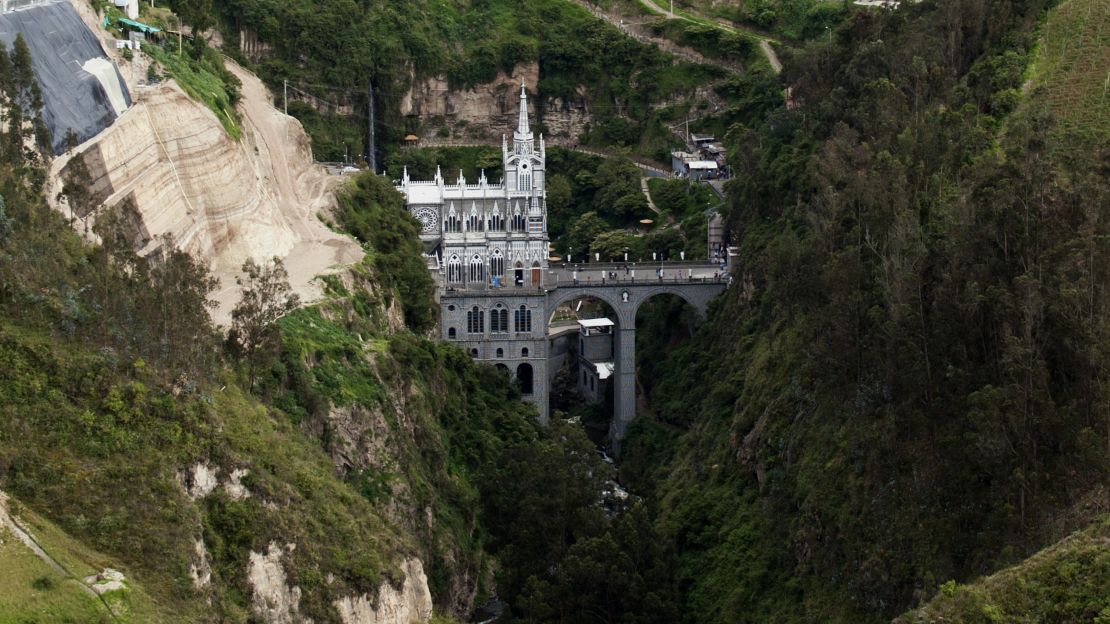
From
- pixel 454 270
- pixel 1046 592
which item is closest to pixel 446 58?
pixel 454 270

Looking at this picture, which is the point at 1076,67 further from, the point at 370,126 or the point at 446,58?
the point at 446,58

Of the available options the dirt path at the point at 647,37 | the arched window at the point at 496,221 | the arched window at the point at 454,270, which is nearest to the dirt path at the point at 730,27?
the dirt path at the point at 647,37

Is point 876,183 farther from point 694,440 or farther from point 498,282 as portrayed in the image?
point 498,282

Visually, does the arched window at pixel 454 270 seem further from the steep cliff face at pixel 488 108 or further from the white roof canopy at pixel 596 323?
the steep cliff face at pixel 488 108

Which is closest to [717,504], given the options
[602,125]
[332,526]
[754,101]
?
[332,526]

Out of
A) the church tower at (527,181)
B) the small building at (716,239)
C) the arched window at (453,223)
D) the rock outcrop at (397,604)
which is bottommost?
the rock outcrop at (397,604)
